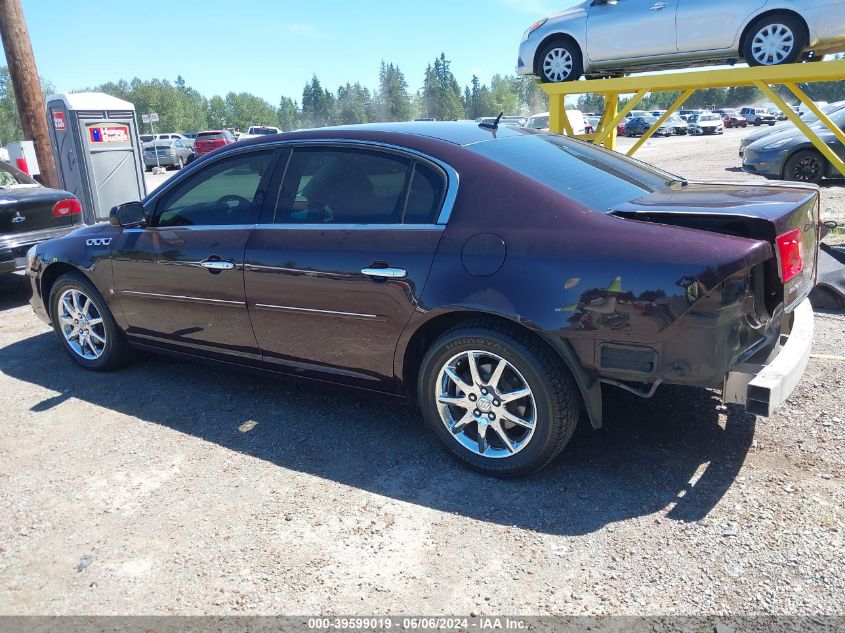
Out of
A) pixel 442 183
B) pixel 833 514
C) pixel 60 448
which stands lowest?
pixel 833 514

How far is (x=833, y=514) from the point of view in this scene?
282cm

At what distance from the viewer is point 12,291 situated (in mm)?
7879

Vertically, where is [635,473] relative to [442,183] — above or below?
below

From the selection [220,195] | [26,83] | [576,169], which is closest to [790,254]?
[576,169]

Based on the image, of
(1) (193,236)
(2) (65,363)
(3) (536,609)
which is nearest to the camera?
(3) (536,609)

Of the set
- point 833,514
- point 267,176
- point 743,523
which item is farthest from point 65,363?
point 833,514

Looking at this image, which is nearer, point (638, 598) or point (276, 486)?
point (638, 598)

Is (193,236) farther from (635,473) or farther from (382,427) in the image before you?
(635,473)

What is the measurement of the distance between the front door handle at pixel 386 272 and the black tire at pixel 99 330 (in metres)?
2.33

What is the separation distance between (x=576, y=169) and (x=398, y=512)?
1.90m

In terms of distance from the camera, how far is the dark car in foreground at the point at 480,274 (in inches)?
108

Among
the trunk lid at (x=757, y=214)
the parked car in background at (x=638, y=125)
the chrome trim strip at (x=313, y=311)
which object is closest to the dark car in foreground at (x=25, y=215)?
the chrome trim strip at (x=313, y=311)

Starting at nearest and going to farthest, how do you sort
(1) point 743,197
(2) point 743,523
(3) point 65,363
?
(2) point 743,523
(1) point 743,197
(3) point 65,363

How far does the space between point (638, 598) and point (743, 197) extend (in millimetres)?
1899
